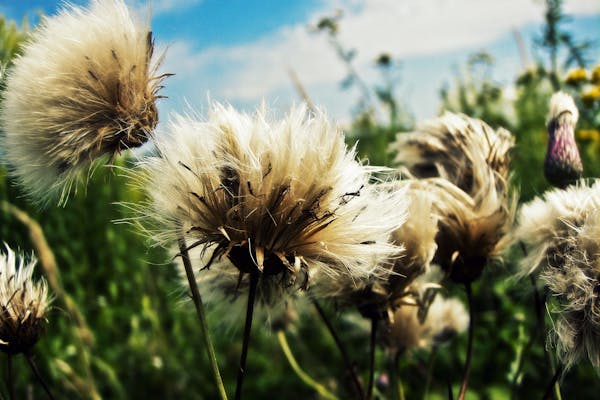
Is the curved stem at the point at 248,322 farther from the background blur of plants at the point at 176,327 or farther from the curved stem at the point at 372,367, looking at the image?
the background blur of plants at the point at 176,327

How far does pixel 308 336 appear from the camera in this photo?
4551 millimetres

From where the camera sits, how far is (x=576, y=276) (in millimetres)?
1259

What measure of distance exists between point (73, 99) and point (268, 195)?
50 centimetres

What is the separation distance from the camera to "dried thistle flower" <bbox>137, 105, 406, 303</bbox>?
115cm

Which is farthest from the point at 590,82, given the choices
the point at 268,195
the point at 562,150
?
the point at 268,195

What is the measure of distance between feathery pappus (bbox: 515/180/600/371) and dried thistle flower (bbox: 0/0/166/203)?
983 mm

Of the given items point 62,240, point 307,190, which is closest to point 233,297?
point 307,190

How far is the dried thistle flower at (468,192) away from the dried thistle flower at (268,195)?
0.33m

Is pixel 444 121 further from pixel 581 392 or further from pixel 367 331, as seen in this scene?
pixel 581 392

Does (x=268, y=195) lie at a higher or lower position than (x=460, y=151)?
higher

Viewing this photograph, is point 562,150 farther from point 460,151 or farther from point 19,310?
point 19,310

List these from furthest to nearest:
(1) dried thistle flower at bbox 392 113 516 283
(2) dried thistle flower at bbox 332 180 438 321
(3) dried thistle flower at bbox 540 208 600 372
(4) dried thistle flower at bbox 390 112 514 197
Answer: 1. (4) dried thistle flower at bbox 390 112 514 197
2. (1) dried thistle flower at bbox 392 113 516 283
3. (2) dried thistle flower at bbox 332 180 438 321
4. (3) dried thistle flower at bbox 540 208 600 372

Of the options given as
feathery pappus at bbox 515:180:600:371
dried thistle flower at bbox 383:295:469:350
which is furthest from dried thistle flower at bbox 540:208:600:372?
dried thistle flower at bbox 383:295:469:350

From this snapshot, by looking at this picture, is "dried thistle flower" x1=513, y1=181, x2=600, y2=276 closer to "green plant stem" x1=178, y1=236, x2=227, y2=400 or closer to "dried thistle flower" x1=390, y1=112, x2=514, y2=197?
"dried thistle flower" x1=390, y1=112, x2=514, y2=197
